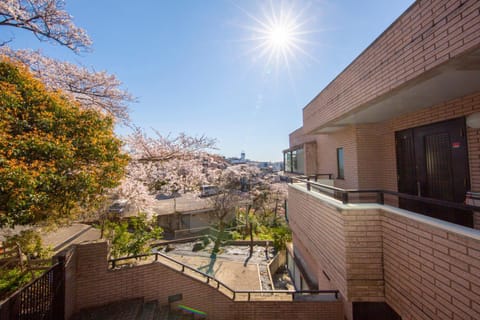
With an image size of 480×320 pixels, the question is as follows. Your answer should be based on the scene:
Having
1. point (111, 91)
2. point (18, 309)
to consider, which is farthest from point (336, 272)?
point (111, 91)

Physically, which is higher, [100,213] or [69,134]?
[69,134]

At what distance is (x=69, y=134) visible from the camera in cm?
359

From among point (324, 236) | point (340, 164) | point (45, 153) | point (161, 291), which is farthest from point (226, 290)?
point (45, 153)

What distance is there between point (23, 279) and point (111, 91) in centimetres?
612

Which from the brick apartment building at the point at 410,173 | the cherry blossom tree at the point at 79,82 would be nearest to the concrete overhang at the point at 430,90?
the brick apartment building at the point at 410,173

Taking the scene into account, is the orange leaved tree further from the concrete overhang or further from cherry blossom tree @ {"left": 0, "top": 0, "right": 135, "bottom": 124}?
the concrete overhang

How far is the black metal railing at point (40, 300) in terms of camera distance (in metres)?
2.93

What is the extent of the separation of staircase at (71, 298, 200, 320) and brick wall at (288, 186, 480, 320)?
5.02m

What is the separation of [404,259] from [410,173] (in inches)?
100

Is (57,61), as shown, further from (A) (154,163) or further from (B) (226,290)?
(B) (226,290)

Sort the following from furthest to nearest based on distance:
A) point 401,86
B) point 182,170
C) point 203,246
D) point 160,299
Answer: point 203,246
point 182,170
point 160,299
point 401,86

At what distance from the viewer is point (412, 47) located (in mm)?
2633

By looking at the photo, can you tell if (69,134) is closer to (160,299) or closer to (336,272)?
(160,299)

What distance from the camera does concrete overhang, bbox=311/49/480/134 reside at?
2.34 m
